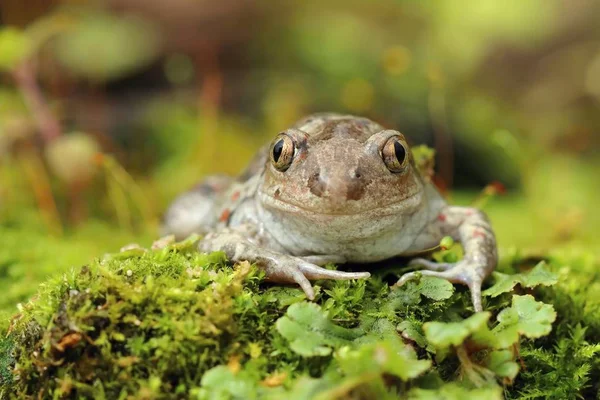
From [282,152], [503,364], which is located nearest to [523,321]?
[503,364]

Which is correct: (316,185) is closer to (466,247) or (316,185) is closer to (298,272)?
(298,272)

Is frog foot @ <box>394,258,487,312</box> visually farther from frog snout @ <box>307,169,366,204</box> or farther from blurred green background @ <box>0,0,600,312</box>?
blurred green background @ <box>0,0,600,312</box>

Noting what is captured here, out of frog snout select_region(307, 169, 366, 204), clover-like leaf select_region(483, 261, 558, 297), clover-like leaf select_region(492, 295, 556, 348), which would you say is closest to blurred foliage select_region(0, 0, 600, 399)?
clover-like leaf select_region(483, 261, 558, 297)

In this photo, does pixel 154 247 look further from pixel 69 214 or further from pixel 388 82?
pixel 388 82

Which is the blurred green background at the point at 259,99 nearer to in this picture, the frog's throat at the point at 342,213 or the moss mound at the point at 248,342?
the frog's throat at the point at 342,213

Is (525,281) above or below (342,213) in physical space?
below

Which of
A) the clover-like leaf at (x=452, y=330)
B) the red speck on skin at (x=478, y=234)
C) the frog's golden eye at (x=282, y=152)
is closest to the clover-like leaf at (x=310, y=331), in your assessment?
the clover-like leaf at (x=452, y=330)

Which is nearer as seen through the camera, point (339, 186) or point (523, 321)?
point (523, 321)
